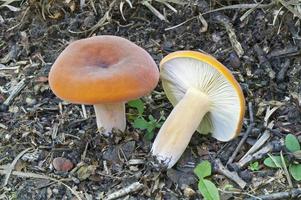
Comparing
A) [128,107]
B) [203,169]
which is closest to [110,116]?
[128,107]

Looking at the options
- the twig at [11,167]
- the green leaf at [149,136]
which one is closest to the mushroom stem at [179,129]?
the green leaf at [149,136]

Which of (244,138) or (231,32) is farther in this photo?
(231,32)

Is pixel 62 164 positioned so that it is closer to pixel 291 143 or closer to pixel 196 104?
pixel 196 104

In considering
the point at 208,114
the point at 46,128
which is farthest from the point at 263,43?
the point at 46,128

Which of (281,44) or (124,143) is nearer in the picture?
(124,143)

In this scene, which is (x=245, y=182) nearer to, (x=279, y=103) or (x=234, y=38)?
(x=279, y=103)

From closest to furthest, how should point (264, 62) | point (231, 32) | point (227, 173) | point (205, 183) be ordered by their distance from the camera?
1. point (205, 183)
2. point (227, 173)
3. point (264, 62)
4. point (231, 32)

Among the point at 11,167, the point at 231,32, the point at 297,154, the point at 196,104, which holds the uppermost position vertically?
the point at 231,32
